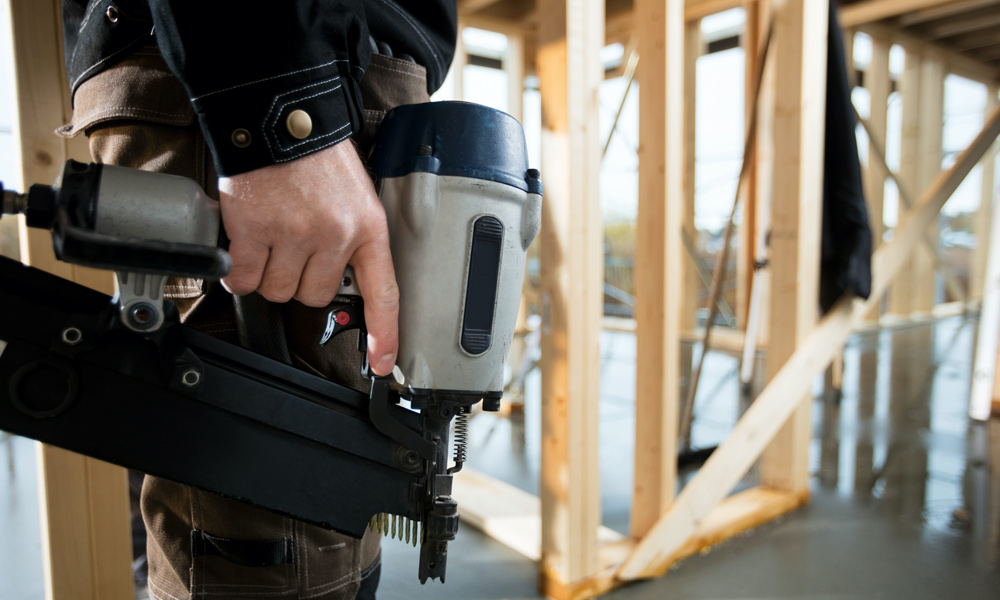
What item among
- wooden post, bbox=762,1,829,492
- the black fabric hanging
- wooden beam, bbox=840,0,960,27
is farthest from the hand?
wooden beam, bbox=840,0,960,27

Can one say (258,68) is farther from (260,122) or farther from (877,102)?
(877,102)

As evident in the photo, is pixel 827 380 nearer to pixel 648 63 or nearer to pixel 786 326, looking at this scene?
pixel 786 326

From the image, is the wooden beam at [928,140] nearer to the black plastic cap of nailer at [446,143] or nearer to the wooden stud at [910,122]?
the wooden stud at [910,122]

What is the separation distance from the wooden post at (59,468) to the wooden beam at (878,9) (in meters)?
5.22

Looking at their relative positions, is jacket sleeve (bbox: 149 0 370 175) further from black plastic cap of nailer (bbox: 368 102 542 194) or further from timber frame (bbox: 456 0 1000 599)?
timber frame (bbox: 456 0 1000 599)

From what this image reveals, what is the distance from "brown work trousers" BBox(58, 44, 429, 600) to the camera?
637mm

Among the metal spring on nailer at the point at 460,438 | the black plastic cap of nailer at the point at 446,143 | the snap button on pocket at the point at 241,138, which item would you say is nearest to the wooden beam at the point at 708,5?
the black plastic cap of nailer at the point at 446,143

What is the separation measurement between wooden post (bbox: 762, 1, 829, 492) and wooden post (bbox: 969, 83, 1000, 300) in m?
6.42

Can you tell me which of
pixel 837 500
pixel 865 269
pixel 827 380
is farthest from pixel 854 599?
pixel 827 380

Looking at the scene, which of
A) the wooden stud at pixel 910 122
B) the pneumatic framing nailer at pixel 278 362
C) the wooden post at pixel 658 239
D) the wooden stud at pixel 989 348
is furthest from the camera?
the wooden stud at pixel 910 122

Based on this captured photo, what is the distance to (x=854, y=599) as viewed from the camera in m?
1.53

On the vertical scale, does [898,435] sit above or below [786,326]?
below

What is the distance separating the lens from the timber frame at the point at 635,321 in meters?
1.03

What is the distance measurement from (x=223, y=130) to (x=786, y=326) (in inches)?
73.8
